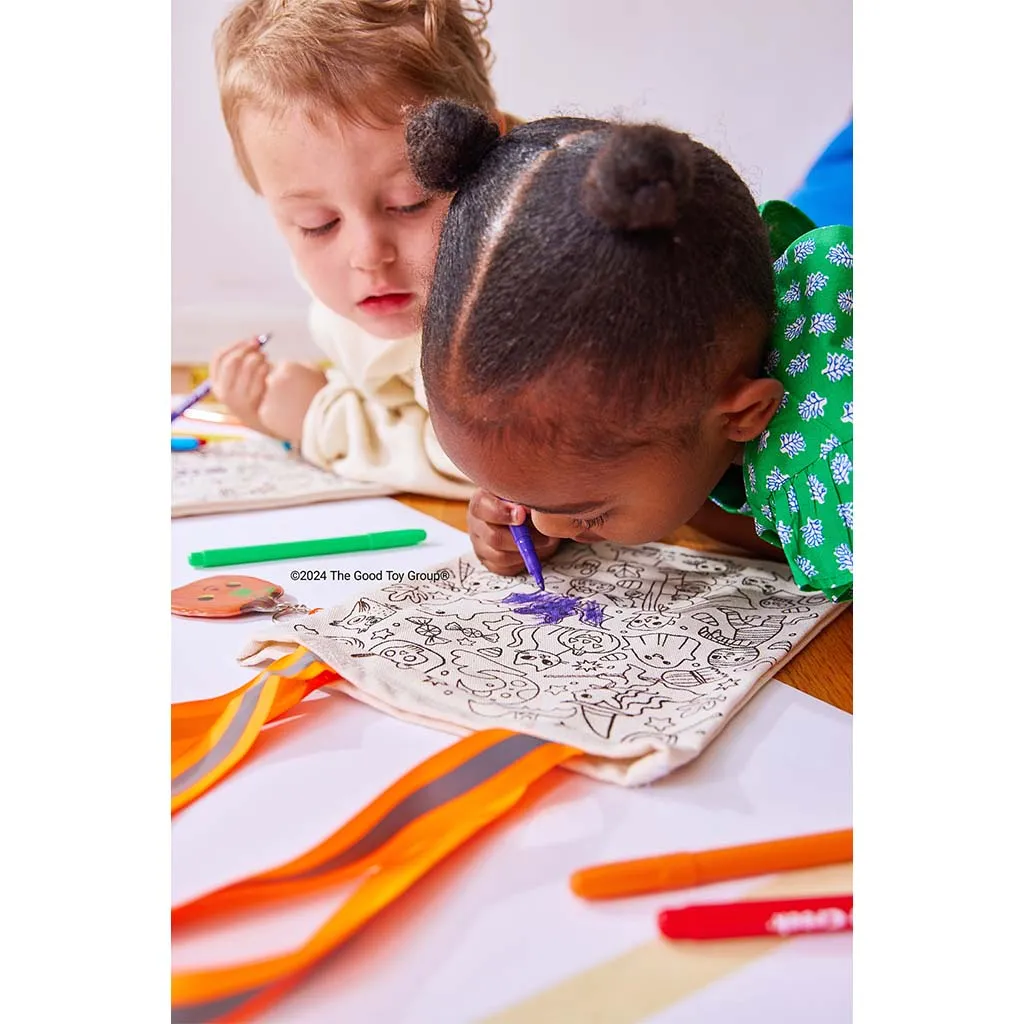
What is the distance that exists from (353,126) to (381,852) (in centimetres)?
56

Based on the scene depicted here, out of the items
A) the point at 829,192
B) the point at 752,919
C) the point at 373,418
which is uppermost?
the point at 829,192

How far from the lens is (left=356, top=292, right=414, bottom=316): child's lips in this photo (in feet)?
2.71

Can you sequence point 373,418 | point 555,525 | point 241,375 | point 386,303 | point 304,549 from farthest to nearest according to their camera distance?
point 241,375
point 373,418
point 386,303
point 304,549
point 555,525

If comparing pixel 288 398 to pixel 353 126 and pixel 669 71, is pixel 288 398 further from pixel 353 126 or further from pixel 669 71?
pixel 669 71

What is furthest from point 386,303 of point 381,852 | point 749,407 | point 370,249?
point 381,852

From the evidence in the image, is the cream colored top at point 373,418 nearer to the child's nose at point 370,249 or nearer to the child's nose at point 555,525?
the child's nose at point 370,249

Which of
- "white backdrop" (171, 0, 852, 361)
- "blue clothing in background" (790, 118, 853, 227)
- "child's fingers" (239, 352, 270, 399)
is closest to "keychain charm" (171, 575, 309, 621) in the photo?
"white backdrop" (171, 0, 852, 361)

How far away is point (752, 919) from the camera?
323 mm

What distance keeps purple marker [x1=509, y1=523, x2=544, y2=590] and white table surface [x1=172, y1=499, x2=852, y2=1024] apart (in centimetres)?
19

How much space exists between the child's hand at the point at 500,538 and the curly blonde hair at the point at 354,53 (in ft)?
1.05

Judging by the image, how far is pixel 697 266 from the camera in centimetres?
46

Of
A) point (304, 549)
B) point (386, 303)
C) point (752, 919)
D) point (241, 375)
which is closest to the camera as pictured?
point (752, 919)
